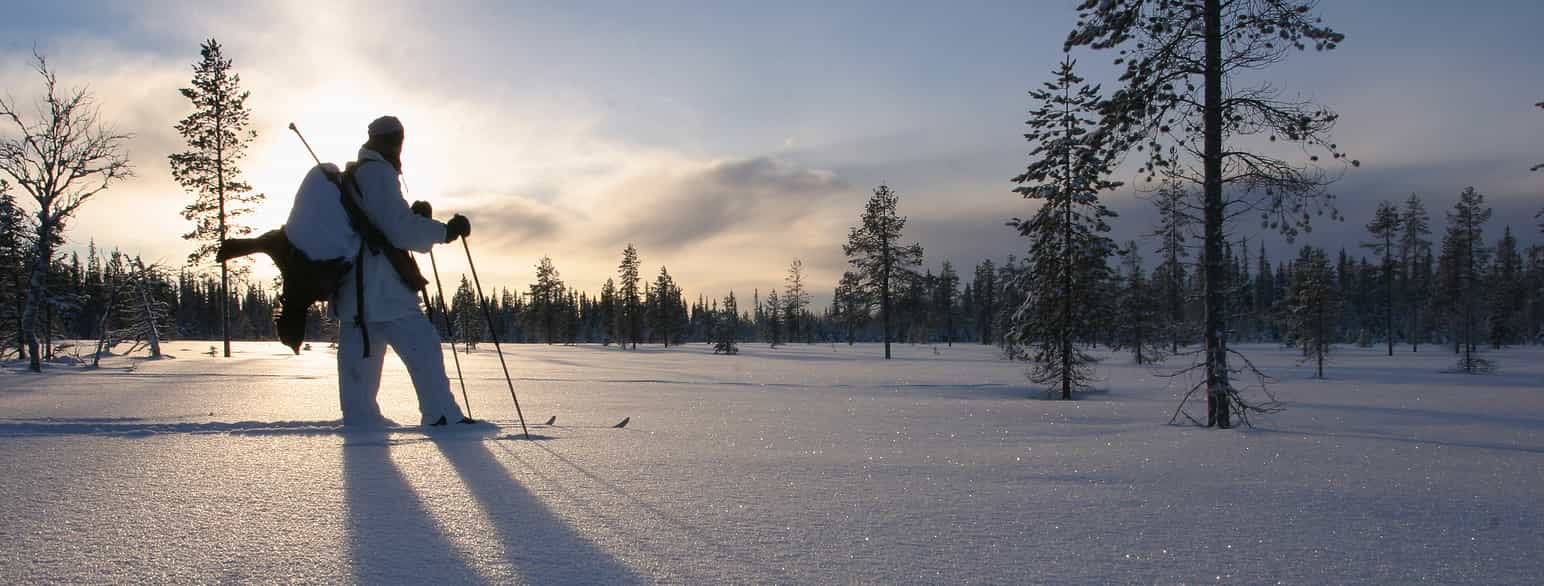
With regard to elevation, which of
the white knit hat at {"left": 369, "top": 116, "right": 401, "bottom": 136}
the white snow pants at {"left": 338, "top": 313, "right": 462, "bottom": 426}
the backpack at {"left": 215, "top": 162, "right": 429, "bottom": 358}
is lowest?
the white snow pants at {"left": 338, "top": 313, "right": 462, "bottom": 426}

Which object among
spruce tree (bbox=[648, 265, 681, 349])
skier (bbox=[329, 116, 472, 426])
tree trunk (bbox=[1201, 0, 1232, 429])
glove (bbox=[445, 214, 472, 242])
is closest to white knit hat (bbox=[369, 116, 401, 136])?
skier (bbox=[329, 116, 472, 426])

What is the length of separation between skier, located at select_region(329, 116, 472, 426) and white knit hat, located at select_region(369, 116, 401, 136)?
0.07 meters

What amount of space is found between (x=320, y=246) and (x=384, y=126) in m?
1.03

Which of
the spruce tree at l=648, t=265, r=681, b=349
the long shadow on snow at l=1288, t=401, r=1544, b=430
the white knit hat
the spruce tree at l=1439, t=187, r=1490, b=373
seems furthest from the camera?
the spruce tree at l=648, t=265, r=681, b=349

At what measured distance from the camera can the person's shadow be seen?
1.77 meters

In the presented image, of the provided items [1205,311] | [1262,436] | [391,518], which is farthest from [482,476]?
[1205,311]

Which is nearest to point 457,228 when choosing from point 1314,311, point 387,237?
point 387,237

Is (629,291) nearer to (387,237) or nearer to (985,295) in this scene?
(985,295)

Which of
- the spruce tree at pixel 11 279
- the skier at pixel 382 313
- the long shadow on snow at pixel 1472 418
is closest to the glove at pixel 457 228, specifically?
the skier at pixel 382 313

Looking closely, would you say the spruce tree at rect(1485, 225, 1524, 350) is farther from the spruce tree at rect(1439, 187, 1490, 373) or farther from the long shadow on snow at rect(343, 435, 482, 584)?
the long shadow on snow at rect(343, 435, 482, 584)

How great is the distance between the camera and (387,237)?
4746mm

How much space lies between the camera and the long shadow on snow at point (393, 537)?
5.80 ft

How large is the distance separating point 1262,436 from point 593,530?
5.90 metres

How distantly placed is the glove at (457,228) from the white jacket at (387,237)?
220 millimetres
